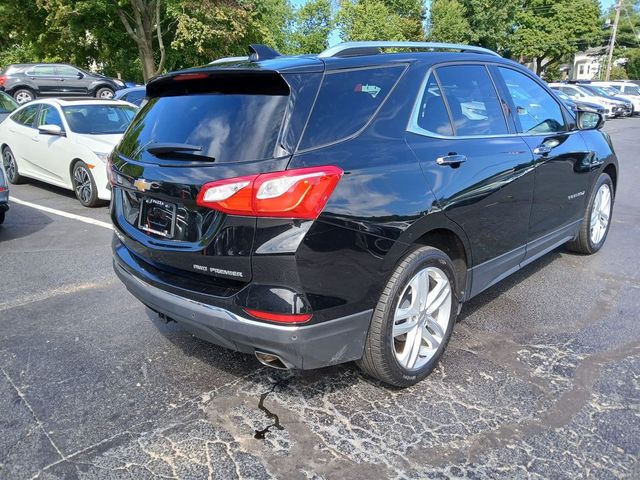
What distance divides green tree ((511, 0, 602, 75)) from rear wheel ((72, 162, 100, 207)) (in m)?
50.7

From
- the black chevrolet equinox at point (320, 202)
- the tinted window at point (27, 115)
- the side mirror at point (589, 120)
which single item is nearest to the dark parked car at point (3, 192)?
the tinted window at point (27, 115)

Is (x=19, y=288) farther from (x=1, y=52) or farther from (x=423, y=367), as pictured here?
(x=1, y=52)

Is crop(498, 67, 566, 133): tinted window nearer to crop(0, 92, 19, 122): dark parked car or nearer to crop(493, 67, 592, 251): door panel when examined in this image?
crop(493, 67, 592, 251): door panel

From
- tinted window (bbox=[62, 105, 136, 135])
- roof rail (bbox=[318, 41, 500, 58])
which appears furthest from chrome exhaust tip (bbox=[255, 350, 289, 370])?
tinted window (bbox=[62, 105, 136, 135])

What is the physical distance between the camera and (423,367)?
3.17m

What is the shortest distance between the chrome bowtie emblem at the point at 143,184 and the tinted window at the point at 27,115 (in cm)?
724

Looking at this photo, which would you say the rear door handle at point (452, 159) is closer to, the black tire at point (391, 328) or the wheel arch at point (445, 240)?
the wheel arch at point (445, 240)

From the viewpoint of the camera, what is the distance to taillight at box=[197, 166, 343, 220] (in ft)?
8.04

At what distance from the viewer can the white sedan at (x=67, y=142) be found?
25.2 feet

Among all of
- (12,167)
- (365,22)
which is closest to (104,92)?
A: (12,167)

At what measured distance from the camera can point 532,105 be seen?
4277 mm

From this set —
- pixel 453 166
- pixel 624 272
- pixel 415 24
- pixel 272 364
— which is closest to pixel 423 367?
pixel 272 364

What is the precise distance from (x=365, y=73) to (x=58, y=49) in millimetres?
29041

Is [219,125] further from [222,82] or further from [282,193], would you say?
[282,193]
